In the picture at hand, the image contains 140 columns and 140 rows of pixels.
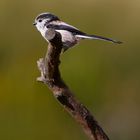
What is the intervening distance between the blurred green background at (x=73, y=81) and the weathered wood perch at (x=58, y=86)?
3582 millimetres

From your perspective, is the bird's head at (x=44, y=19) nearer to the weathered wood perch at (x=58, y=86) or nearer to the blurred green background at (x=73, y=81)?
the weathered wood perch at (x=58, y=86)

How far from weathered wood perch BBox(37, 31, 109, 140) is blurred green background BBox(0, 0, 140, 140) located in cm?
358

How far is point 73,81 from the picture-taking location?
8.41 meters

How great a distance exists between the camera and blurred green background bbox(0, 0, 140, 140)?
8125mm

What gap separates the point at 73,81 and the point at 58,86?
14.1ft

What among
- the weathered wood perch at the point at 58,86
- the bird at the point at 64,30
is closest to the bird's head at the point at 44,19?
the bird at the point at 64,30

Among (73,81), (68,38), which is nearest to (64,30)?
(68,38)

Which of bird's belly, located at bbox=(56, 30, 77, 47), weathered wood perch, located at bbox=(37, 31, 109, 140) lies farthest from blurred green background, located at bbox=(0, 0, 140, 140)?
weathered wood perch, located at bbox=(37, 31, 109, 140)

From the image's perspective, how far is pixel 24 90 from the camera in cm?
848

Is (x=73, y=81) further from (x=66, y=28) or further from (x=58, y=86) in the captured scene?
(x=58, y=86)

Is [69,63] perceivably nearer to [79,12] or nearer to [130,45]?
[130,45]

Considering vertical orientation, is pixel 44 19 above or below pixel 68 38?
above

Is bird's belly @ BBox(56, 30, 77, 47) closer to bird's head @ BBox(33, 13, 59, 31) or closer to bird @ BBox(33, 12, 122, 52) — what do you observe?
bird @ BBox(33, 12, 122, 52)

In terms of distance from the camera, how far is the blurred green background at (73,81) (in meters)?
8.12
